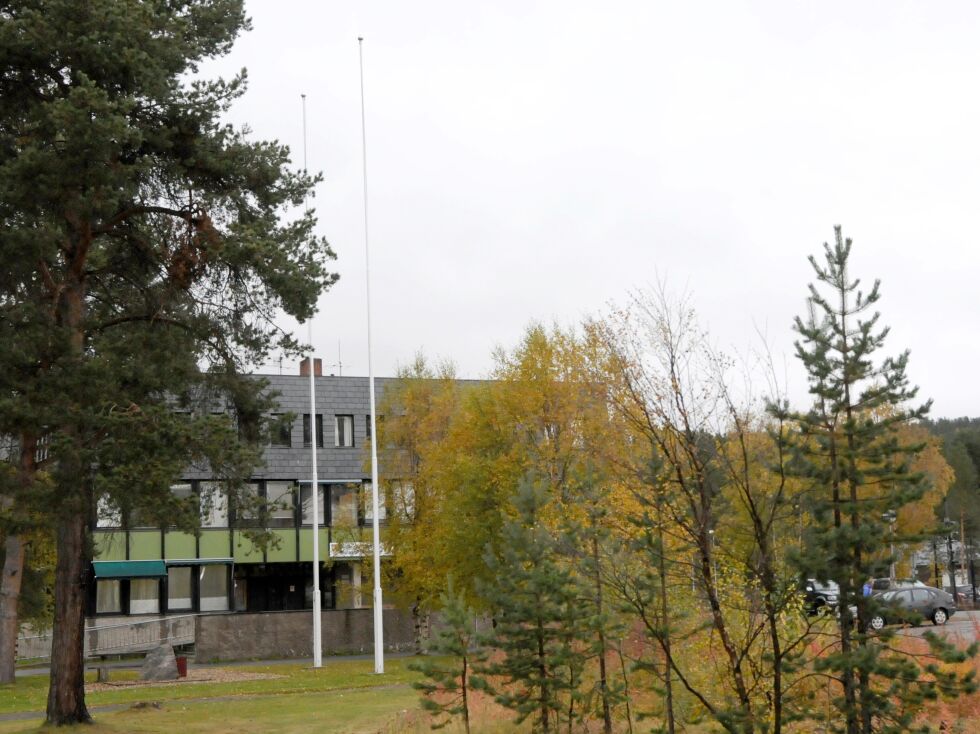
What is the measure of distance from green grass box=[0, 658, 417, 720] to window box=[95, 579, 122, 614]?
15.4 metres

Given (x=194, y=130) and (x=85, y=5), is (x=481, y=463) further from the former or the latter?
(x=85, y=5)

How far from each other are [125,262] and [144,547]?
105 ft

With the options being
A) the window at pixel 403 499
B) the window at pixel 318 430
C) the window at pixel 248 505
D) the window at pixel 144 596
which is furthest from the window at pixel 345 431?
the window at pixel 248 505

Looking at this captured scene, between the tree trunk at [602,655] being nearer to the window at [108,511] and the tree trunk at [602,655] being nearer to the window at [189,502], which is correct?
the window at [189,502]

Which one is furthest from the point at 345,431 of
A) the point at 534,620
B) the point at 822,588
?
the point at 822,588

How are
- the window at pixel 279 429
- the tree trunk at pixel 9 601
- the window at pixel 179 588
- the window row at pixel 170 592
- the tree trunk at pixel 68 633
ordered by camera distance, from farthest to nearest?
the window at pixel 179 588
the window row at pixel 170 592
the tree trunk at pixel 9 601
the window at pixel 279 429
the tree trunk at pixel 68 633

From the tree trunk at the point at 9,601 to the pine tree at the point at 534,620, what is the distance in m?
19.8

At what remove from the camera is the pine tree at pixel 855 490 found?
13062 millimetres

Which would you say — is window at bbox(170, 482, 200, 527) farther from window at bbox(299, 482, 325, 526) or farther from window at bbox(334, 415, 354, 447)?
window at bbox(334, 415, 354, 447)

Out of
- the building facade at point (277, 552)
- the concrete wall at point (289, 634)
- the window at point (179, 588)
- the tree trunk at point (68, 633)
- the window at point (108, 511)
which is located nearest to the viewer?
the window at point (108, 511)

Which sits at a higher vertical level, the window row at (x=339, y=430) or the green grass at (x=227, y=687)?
the window row at (x=339, y=430)

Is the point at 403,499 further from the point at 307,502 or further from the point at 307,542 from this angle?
the point at 307,502

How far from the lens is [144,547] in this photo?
164 feet

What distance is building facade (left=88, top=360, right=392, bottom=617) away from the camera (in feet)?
165
